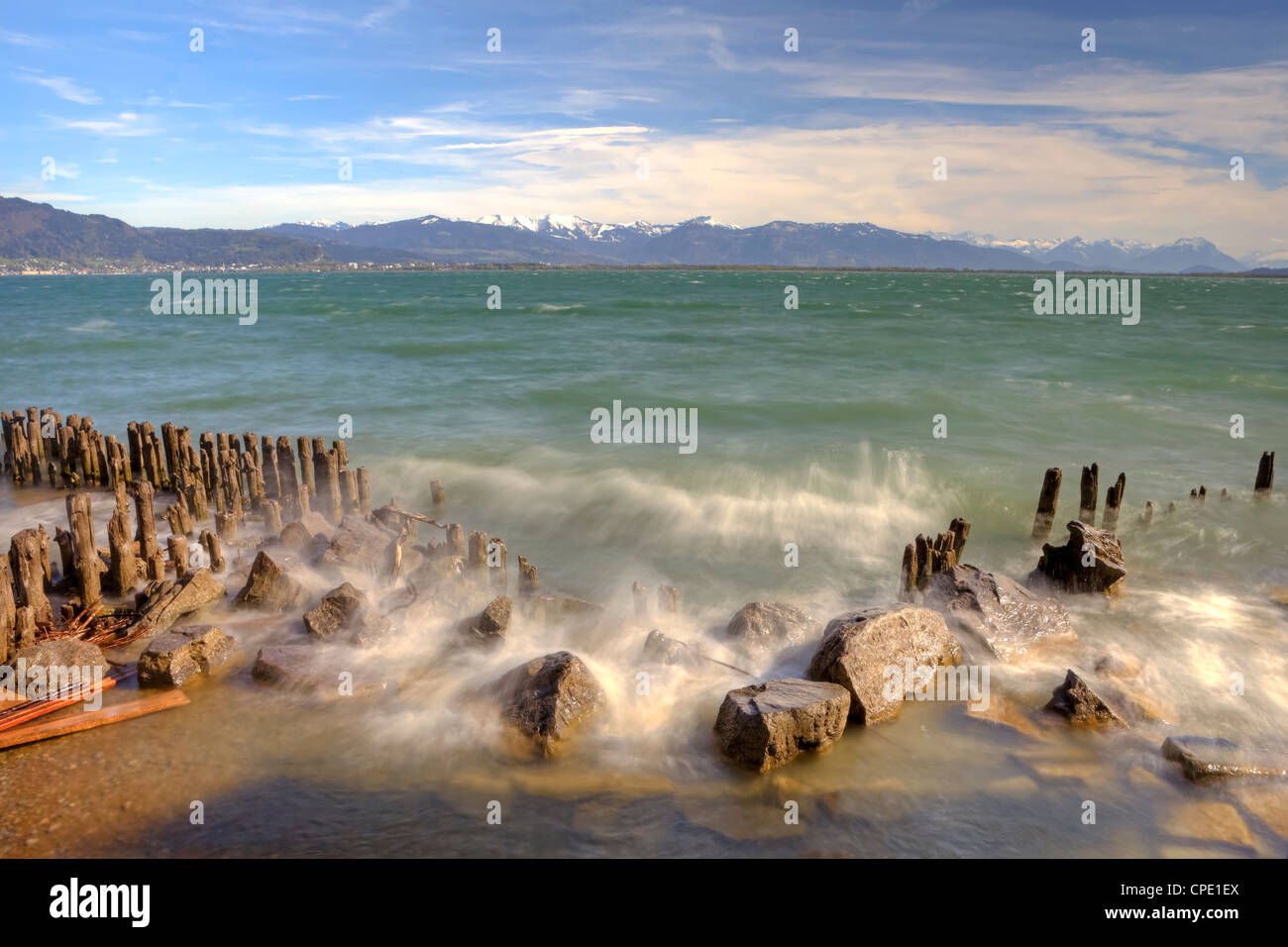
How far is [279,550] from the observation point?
515 inches

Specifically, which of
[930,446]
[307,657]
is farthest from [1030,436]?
[307,657]

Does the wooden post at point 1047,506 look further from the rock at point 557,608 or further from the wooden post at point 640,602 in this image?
the rock at point 557,608

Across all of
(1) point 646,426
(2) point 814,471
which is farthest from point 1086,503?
(1) point 646,426

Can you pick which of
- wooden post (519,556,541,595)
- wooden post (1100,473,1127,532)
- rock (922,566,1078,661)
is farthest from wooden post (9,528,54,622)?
wooden post (1100,473,1127,532)

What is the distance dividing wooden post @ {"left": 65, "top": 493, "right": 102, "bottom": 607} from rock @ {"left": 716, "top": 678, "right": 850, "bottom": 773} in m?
8.97

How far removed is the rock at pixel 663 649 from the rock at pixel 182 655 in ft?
17.2

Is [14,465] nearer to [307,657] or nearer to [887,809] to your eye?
[307,657]

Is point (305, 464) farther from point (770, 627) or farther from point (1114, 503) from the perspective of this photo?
point (1114, 503)

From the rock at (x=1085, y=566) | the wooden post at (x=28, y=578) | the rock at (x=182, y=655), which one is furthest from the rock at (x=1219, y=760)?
the wooden post at (x=28, y=578)

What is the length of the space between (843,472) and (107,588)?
15.8 meters

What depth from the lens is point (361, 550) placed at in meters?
12.5

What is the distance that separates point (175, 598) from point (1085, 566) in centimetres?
1344

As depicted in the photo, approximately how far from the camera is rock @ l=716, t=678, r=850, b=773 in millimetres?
7773
